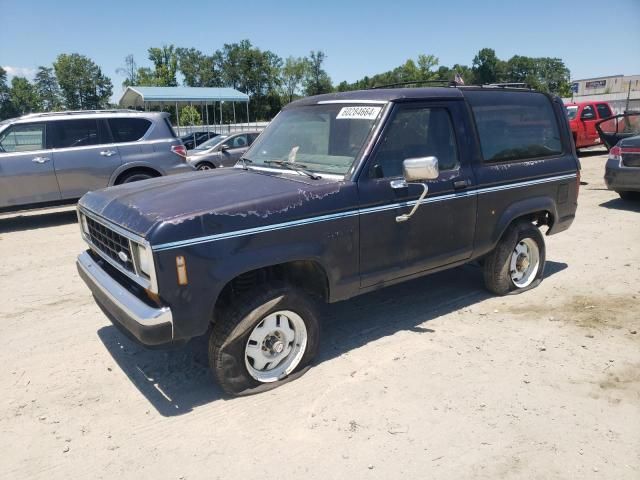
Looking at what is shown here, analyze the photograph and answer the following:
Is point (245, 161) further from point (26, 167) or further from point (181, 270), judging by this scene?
point (26, 167)

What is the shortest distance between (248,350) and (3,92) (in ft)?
271

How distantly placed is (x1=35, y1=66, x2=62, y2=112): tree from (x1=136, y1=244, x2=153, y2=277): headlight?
78.4m

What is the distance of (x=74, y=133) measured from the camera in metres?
9.01

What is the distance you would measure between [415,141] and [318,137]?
0.79 m

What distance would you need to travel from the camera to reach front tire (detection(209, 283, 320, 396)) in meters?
3.21

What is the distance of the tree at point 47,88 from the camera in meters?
70.4

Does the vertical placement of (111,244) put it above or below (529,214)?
above

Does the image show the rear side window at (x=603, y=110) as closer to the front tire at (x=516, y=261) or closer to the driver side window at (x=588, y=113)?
the driver side window at (x=588, y=113)

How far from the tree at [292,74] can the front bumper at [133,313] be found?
264ft

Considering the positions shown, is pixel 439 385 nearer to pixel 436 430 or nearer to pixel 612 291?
pixel 436 430

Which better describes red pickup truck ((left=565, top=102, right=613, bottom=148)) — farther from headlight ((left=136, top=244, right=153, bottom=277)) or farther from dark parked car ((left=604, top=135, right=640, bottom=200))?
headlight ((left=136, top=244, right=153, bottom=277))

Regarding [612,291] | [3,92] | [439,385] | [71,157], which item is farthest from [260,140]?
[3,92]

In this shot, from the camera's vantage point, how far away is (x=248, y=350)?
11.0 feet

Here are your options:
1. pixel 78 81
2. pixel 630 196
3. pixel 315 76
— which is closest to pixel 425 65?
pixel 315 76
